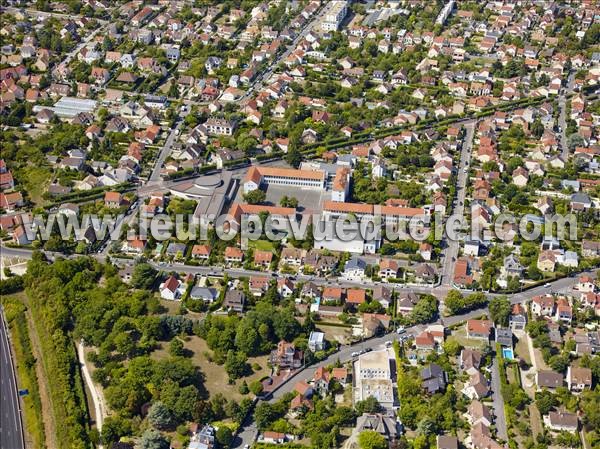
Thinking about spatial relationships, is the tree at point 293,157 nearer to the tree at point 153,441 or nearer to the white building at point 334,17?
the tree at point 153,441

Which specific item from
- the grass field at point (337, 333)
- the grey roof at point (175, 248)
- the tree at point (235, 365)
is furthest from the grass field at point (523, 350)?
the grey roof at point (175, 248)

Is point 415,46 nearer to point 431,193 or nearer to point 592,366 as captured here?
point 431,193

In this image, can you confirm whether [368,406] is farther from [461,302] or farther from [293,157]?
[293,157]

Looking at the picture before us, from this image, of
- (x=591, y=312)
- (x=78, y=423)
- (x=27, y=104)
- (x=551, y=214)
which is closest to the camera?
(x=78, y=423)

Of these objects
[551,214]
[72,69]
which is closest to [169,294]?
[551,214]

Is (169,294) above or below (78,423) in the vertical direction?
above

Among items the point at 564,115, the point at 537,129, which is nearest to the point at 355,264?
the point at 537,129
